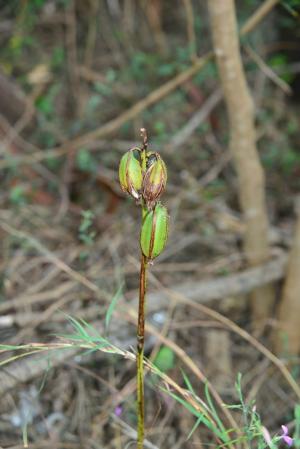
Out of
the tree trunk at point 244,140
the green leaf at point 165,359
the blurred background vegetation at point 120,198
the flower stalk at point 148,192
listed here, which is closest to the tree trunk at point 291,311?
the blurred background vegetation at point 120,198

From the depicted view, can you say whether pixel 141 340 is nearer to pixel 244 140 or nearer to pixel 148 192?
pixel 148 192

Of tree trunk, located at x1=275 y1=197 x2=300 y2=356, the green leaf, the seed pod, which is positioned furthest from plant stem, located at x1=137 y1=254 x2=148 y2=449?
tree trunk, located at x1=275 y1=197 x2=300 y2=356

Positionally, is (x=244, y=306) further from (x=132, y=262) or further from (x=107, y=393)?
(x=107, y=393)

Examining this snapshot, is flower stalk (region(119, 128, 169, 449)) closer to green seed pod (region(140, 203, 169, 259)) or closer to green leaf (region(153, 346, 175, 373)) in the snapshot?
green seed pod (region(140, 203, 169, 259))

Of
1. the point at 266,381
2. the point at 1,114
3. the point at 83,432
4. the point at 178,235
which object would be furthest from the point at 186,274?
the point at 1,114

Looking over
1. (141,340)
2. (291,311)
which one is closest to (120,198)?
(291,311)

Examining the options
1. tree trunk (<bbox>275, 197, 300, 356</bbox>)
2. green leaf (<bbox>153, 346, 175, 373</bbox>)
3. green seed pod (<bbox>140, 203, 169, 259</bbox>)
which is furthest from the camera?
tree trunk (<bbox>275, 197, 300, 356</bbox>)
